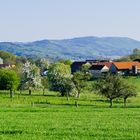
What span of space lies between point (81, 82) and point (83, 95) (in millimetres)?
5748

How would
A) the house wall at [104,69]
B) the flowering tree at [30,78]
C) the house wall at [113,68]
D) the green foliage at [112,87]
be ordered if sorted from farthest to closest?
the house wall at [104,69] < the house wall at [113,68] < the flowering tree at [30,78] < the green foliage at [112,87]

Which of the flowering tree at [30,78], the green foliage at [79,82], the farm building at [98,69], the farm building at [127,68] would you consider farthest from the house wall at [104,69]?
the green foliage at [79,82]

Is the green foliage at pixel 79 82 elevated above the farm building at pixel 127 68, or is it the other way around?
the farm building at pixel 127 68

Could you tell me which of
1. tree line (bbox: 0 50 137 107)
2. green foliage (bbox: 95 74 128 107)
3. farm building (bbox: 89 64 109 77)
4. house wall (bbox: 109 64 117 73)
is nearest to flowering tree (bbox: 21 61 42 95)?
tree line (bbox: 0 50 137 107)

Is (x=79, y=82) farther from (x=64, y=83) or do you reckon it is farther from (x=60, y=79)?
(x=60, y=79)

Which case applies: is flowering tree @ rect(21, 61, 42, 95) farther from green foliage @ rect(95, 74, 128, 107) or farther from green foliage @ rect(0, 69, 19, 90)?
green foliage @ rect(95, 74, 128, 107)

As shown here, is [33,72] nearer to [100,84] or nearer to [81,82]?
[81,82]

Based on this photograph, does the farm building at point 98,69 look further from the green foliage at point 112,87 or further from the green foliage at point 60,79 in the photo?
the green foliage at point 112,87

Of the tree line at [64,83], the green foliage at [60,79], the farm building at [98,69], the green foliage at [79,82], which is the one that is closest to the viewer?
the tree line at [64,83]

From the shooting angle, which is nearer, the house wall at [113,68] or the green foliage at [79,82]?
the green foliage at [79,82]

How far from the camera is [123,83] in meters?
75.2

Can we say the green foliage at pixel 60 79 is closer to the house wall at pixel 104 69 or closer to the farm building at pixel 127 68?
the farm building at pixel 127 68

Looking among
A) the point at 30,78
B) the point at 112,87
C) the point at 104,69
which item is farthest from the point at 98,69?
the point at 112,87

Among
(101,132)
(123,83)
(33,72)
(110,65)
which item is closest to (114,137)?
(101,132)
